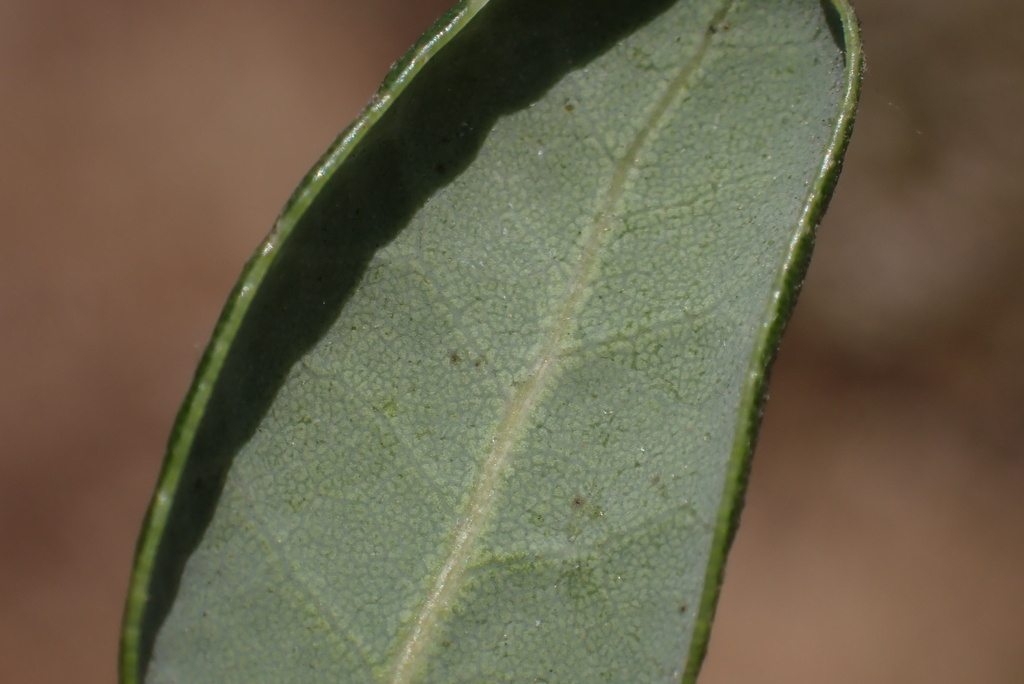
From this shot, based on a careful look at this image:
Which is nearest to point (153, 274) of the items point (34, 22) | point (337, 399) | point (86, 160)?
point (86, 160)

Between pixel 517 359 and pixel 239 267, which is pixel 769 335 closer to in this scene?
pixel 517 359

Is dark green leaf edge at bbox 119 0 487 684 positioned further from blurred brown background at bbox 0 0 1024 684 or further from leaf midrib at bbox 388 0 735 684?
blurred brown background at bbox 0 0 1024 684

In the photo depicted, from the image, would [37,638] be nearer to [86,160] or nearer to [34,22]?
[86,160]

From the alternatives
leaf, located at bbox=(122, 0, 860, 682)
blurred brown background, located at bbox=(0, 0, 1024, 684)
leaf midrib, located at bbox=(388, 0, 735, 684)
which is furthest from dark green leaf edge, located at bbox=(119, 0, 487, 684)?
blurred brown background, located at bbox=(0, 0, 1024, 684)

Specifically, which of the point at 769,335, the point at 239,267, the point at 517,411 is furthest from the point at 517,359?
the point at 239,267

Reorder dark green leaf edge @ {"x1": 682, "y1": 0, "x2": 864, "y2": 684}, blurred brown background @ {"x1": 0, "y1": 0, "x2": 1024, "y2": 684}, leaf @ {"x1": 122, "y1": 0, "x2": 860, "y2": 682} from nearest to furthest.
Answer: dark green leaf edge @ {"x1": 682, "y1": 0, "x2": 864, "y2": 684} < leaf @ {"x1": 122, "y1": 0, "x2": 860, "y2": 682} < blurred brown background @ {"x1": 0, "y1": 0, "x2": 1024, "y2": 684}

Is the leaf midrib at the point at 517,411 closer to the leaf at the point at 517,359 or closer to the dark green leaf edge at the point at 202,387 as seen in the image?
the leaf at the point at 517,359
